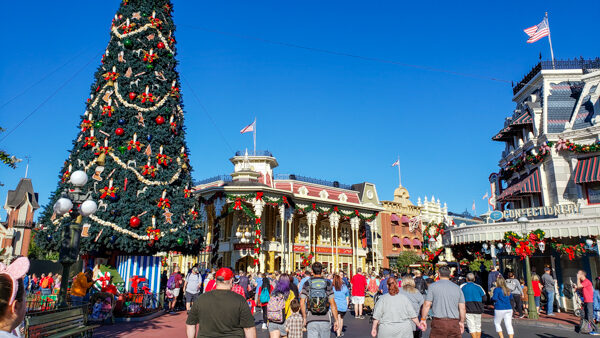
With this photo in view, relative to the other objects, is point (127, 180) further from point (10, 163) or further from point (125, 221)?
point (10, 163)

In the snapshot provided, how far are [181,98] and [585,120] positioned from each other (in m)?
19.8

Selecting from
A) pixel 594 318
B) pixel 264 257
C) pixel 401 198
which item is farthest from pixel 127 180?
pixel 401 198

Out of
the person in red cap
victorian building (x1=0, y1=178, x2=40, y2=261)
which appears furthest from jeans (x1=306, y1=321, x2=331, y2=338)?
victorian building (x1=0, y1=178, x2=40, y2=261)

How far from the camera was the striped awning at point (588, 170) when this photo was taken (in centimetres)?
1910

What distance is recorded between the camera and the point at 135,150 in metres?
15.9

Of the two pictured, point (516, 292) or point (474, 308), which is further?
point (516, 292)

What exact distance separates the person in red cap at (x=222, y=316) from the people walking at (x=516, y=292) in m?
11.8

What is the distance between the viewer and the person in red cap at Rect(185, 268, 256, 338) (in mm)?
4312

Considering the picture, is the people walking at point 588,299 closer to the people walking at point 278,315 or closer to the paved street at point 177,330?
the paved street at point 177,330

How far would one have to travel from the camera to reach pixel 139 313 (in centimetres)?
1387

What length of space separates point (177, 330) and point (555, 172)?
19363 mm

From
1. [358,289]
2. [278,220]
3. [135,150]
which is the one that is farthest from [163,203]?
[278,220]

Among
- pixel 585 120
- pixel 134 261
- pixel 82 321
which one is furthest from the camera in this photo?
pixel 585 120

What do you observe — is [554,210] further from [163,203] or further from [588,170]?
[163,203]
